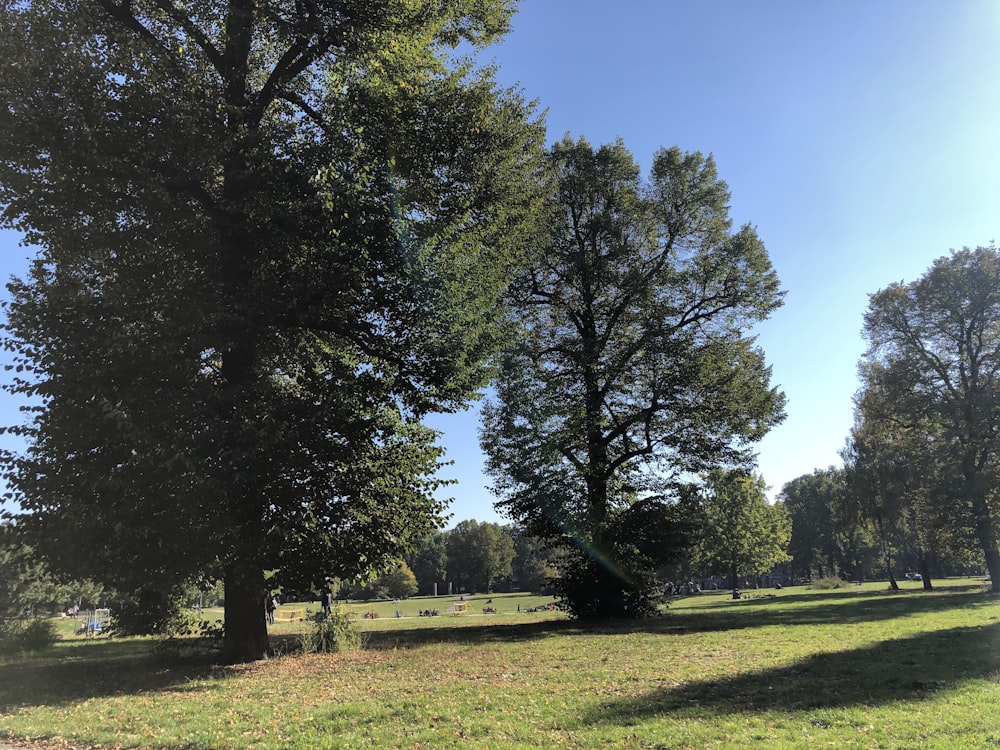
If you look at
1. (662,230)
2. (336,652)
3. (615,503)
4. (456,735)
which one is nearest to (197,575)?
(336,652)

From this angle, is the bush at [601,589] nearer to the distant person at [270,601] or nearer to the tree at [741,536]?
the distant person at [270,601]

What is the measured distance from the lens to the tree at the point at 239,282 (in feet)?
35.5

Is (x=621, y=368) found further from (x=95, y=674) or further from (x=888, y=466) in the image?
(x=888, y=466)

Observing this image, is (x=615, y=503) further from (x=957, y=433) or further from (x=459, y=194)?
(x=957, y=433)

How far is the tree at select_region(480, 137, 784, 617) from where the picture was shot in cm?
2272

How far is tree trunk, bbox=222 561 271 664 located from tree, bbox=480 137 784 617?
448 inches

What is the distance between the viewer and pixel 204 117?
12.2 m

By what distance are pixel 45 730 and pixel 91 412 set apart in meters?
5.24

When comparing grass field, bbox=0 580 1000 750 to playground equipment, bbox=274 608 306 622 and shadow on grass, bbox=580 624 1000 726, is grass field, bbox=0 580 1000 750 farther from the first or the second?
playground equipment, bbox=274 608 306 622

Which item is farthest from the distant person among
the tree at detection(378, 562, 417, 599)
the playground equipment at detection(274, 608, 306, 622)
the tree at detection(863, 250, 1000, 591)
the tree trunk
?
the tree at detection(378, 562, 417, 599)

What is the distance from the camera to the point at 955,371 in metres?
34.7

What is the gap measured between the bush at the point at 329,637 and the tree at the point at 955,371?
32006 mm

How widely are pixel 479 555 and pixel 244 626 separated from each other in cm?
10432

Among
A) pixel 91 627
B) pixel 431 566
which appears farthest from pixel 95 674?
pixel 431 566
